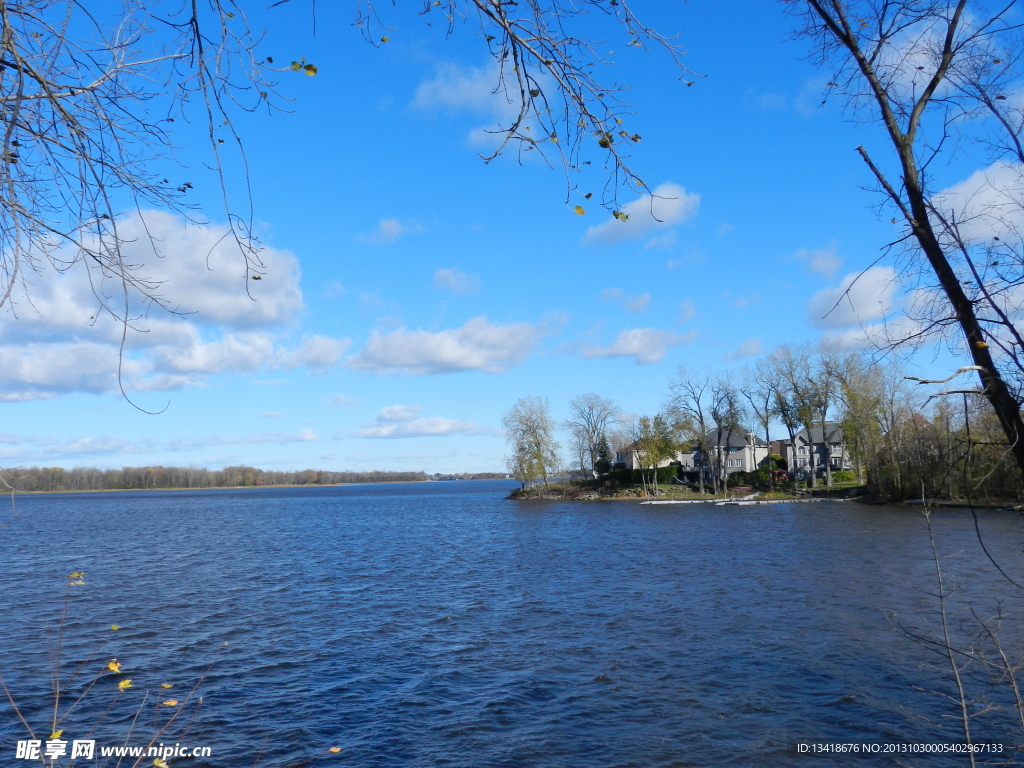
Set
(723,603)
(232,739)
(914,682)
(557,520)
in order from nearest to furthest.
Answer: (232,739), (914,682), (723,603), (557,520)

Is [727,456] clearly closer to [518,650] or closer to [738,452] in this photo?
[738,452]

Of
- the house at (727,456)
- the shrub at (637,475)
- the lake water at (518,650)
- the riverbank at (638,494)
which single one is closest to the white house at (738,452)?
the house at (727,456)

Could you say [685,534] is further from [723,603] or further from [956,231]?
[956,231]

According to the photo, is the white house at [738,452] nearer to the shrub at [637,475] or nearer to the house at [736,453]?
the house at [736,453]

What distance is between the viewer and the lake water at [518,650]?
10812 mm

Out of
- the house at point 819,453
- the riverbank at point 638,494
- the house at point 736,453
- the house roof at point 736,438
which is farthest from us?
the house roof at point 736,438

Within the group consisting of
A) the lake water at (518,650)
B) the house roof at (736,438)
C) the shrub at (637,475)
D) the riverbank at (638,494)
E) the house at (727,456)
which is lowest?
the lake water at (518,650)

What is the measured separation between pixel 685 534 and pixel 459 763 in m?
34.3

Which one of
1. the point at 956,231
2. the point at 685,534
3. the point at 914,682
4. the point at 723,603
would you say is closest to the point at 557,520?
the point at 685,534

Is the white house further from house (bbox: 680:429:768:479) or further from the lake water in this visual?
the lake water

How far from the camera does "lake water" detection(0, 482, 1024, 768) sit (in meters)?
10.8

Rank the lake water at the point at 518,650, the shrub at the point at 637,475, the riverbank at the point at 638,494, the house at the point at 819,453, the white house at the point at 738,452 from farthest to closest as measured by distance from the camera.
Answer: the white house at the point at 738,452
the house at the point at 819,453
the shrub at the point at 637,475
the riverbank at the point at 638,494
the lake water at the point at 518,650

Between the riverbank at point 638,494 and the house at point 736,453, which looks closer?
the riverbank at point 638,494

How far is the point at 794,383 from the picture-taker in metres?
76.1
